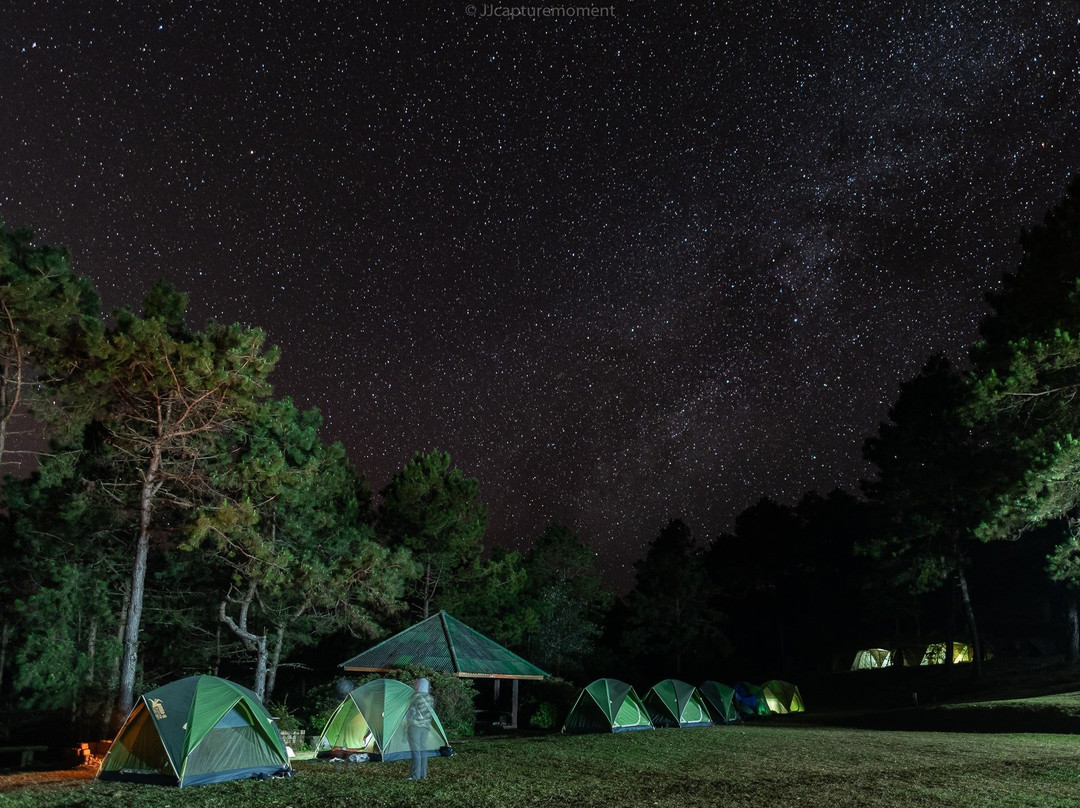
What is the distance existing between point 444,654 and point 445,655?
3.0 inches

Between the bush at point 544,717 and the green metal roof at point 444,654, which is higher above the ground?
the green metal roof at point 444,654

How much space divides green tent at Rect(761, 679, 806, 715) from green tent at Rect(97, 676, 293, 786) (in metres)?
30.4

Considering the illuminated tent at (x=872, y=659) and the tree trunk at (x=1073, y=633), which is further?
the illuminated tent at (x=872, y=659)

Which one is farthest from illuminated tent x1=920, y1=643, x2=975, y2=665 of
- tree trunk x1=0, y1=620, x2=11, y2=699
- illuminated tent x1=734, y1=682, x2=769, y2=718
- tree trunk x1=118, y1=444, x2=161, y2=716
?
tree trunk x1=0, y1=620, x2=11, y2=699

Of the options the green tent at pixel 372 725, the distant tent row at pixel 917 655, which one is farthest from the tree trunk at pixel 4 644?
the distant tent row at pixel 917 655

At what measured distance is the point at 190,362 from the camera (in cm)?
2133

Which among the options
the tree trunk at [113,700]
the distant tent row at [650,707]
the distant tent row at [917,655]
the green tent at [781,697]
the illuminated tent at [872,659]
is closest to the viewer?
the tree trunk at [113,700]

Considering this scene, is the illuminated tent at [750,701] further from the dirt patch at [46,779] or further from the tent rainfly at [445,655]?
the dirt patch at [46,779]

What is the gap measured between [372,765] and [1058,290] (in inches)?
915

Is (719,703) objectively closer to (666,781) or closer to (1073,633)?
(1073,633)

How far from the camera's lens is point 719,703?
107 ft

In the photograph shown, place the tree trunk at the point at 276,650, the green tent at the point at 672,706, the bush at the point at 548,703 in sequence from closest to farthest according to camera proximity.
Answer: the green tent at the point at 672,706 → the bush at the point at 548,703 → the tree trunk at the point at 276,650

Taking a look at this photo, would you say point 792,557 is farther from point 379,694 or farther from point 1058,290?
point 379,694

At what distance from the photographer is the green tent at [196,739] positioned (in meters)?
13.2
